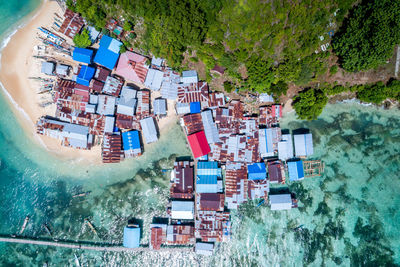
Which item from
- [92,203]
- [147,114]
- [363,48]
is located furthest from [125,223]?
[363,48]

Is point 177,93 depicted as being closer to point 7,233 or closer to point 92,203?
point 92,203

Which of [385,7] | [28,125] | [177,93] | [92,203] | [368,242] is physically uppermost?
[385,7]

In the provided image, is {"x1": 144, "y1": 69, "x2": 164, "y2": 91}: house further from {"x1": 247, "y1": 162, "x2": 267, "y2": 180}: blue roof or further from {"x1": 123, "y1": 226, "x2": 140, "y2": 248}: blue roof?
{"x1": 123, "y1": 226, "x2": 140, "y2": 248}: blue roof

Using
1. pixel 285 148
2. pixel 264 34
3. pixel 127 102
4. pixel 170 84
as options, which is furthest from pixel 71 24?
pixel 285 148

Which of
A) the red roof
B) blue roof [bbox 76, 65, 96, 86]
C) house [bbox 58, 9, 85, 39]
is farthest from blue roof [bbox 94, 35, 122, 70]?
the red roof

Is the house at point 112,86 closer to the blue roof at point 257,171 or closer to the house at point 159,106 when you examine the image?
the house at point 159,106

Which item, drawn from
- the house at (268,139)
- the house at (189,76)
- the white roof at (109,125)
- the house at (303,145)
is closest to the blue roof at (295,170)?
the house at (303,145)

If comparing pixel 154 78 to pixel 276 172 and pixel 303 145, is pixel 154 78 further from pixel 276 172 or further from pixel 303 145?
pixel 303 145
